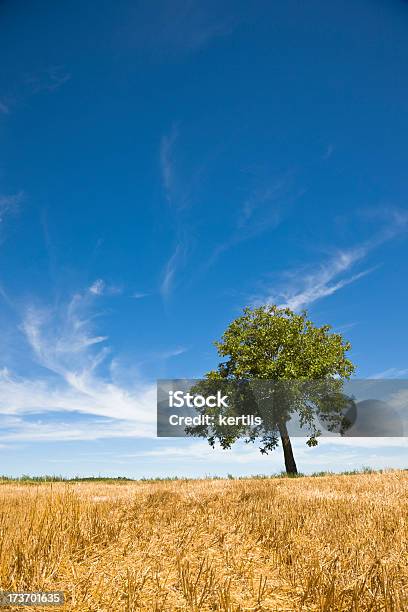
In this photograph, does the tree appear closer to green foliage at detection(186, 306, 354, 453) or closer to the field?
green foliage at detection(186, 306, 354, 453)

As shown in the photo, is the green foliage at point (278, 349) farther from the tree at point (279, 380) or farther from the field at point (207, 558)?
the field at point (207, 558)

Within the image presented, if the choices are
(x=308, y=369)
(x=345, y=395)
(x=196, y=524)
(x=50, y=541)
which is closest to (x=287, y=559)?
(x=196, y=524)

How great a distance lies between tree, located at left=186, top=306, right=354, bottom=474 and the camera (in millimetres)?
32594

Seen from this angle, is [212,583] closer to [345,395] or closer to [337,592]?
[337,592]

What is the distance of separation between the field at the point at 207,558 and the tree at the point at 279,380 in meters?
24.2

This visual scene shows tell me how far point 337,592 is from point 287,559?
128 centimetres

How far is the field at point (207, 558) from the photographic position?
13.4ft

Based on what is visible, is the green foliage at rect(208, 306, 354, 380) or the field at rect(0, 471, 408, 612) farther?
the green foliage at rect(208, 306, 354, 380)

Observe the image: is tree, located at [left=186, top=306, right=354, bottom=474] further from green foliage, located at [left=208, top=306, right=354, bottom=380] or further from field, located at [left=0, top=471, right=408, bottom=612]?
field, located at [left=0, top=471, right=408, bottom=612]

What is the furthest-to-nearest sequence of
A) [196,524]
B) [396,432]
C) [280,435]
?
[280,435] < [396,432] < [196,524]

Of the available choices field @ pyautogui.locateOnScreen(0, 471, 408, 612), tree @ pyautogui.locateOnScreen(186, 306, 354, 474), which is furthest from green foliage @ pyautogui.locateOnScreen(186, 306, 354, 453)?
field @ pyautogui.locateOnScreen(0, 471, 408, 612)

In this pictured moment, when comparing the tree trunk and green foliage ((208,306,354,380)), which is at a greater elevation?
green foliage ((208,306,354,380))

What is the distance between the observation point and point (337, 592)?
411 cm


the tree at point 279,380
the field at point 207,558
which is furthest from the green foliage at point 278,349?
the field at point 207,558
